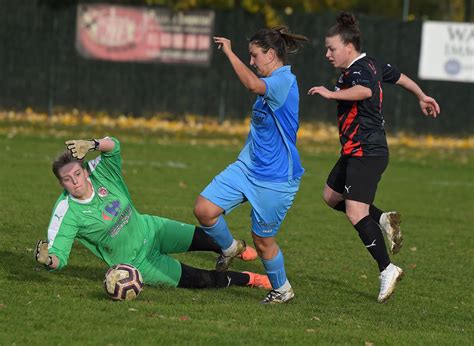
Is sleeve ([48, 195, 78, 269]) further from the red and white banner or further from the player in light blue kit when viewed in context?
the red and white banner

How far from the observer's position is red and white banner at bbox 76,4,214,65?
2448cm

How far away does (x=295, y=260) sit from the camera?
1030 centimetres

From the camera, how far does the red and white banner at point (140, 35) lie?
80.3 feet

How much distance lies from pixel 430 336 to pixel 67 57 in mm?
18612

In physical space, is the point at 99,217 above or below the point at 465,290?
above

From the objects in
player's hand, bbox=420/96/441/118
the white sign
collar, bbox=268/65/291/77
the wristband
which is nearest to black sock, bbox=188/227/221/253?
the wristband

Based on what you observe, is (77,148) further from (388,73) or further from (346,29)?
(388,73)

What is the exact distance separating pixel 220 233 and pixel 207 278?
406mm

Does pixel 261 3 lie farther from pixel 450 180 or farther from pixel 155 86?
pixel 450 180

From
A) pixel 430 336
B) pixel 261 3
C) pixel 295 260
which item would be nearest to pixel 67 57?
pixel 261 3

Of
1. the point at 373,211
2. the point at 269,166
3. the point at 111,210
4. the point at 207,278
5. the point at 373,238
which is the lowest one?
the point at 207,278

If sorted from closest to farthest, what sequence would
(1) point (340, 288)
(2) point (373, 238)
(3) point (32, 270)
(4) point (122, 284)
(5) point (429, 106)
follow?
(4) point (122, 284)
(2) point (373, 238)
(3) point (32, 270)
(1) point (340, 288)
(5) point (429, 106)

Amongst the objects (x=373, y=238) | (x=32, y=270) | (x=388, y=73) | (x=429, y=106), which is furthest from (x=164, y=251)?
(x=429, y=106)

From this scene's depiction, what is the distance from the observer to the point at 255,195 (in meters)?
8.05
